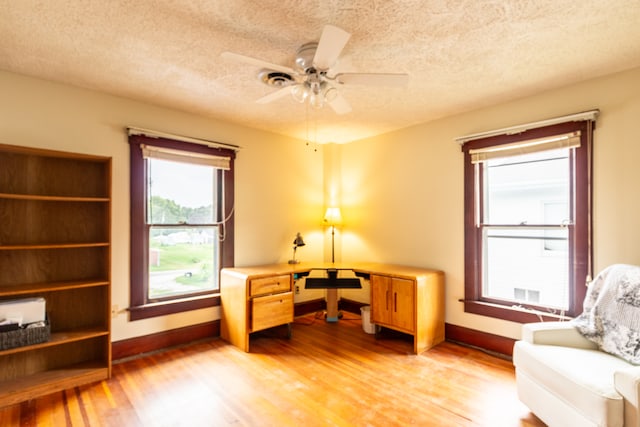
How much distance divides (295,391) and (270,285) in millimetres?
1144

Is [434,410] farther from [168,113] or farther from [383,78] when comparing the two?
[168,113]

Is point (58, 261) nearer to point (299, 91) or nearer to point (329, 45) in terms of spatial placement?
point (299, 91)

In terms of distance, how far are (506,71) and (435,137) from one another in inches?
47.1

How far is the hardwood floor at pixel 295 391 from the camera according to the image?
211 centimetres

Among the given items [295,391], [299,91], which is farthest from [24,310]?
[299,91]

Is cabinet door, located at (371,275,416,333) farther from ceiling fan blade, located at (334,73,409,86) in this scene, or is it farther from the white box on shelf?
the white box on shelf

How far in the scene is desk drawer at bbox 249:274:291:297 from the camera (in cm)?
323

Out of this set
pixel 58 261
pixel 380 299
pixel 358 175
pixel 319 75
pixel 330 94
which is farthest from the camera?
pixel 358 175

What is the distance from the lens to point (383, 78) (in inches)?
77.8

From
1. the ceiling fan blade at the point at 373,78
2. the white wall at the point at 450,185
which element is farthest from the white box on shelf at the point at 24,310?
the white wall at the point at 450,185

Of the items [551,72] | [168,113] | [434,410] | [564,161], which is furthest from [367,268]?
[168,113]

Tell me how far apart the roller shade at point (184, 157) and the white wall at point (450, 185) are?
184 centimetres

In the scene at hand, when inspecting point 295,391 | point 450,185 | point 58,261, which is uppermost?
point 450,185

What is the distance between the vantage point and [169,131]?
10.8ft
